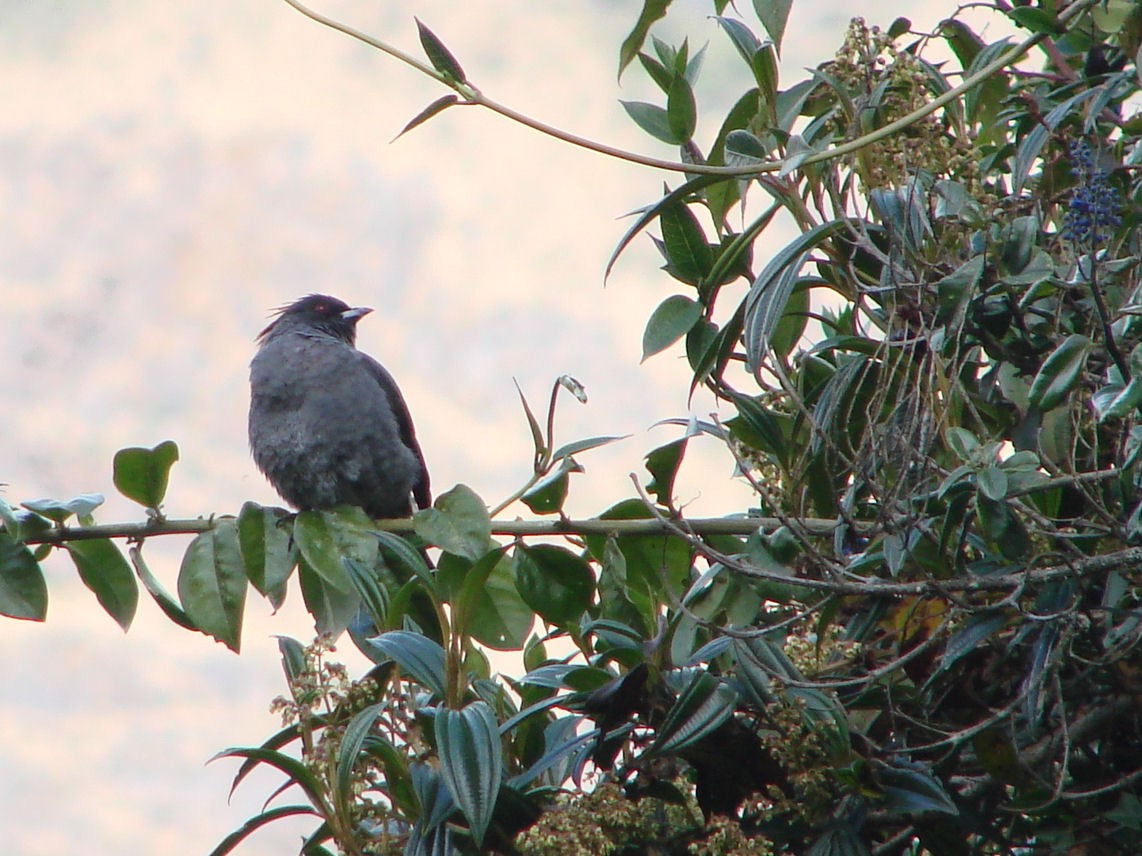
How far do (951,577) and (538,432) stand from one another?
2.68ft

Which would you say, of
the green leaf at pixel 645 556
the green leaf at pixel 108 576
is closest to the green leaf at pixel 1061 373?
the green leaf at pixel 645 556

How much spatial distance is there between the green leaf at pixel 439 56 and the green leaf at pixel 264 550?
Answer: 1013 millimetres

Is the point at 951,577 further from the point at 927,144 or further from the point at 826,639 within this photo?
the point at 927,144

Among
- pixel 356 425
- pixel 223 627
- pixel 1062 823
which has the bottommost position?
pixel 1062 823

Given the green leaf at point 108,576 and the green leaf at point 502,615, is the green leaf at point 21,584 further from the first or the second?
the green leaf at point 502,615

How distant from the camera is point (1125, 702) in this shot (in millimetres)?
1898

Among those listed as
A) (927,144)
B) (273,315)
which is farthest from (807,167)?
(273,315)

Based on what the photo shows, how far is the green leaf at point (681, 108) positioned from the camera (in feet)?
7.86

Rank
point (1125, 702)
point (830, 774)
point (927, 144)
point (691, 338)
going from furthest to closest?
1. point (691, 338)
2. point (927, 144)
3. point (1125, 702)
4. point (830, 774)

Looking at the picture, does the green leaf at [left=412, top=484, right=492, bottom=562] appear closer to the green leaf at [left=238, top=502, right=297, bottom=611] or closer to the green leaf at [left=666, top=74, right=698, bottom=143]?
the green leaf at [left=238, top=502, right=297, bottom=611]

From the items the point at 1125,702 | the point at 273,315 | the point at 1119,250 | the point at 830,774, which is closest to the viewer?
the point at 830,774

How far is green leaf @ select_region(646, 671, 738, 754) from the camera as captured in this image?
1754mm

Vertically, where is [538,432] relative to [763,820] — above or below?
above

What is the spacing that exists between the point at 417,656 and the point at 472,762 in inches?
9.0
